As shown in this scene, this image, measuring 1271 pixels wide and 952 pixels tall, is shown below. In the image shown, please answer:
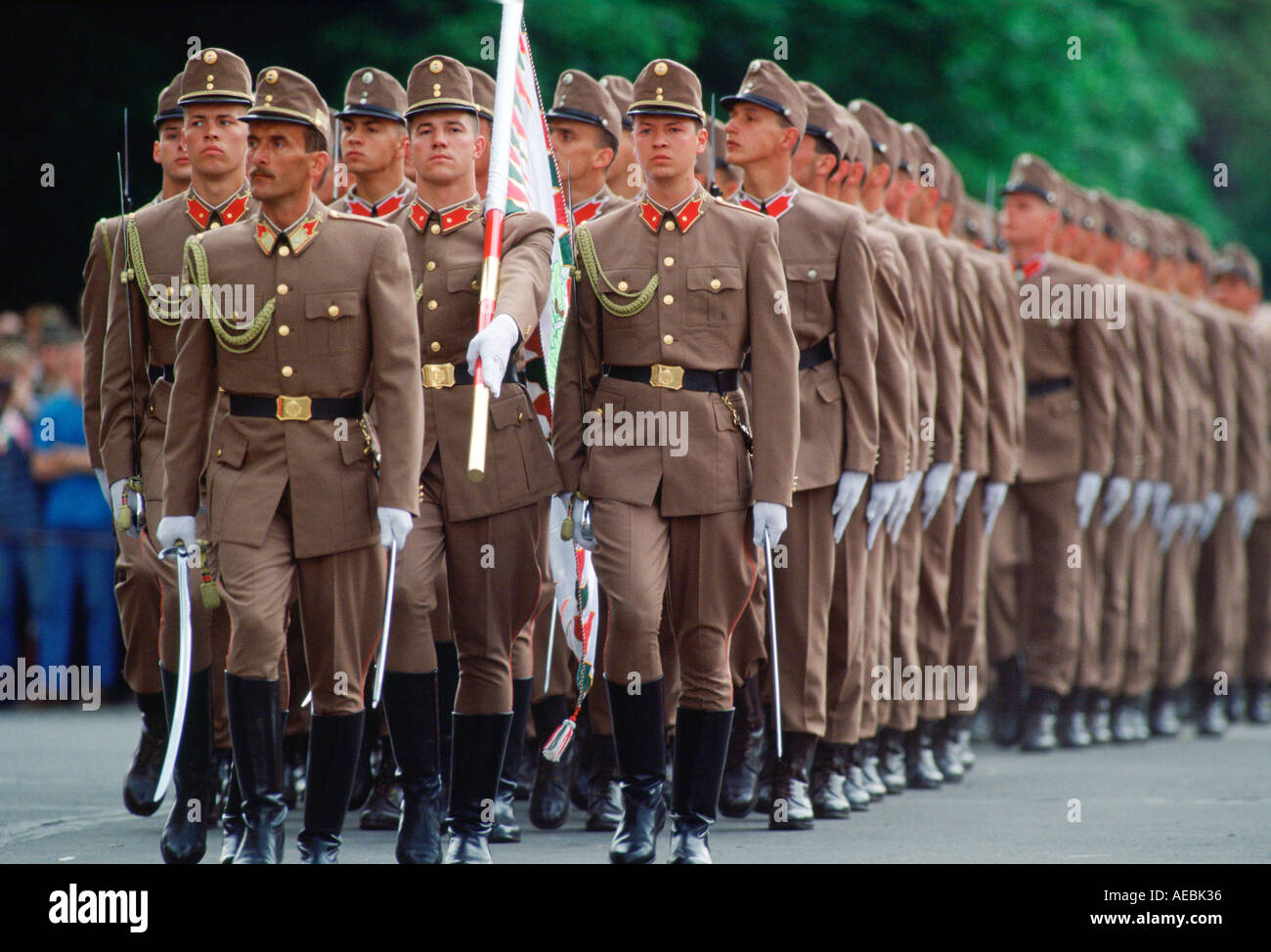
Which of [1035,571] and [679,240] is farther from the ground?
[679,240]

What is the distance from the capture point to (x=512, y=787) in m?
8.09

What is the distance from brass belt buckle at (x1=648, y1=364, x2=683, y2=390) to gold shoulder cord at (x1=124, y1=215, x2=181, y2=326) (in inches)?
65.3

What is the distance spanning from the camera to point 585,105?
362 inches

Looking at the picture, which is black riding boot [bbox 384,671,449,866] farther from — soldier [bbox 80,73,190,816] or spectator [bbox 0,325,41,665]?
spectator [bbox 0,325,41,665]

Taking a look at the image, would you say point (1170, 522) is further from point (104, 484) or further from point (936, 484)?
point (104, 484)

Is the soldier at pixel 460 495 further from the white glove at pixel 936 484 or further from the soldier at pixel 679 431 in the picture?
the white glove at pixel 936 484

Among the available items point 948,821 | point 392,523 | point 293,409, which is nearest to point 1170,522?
point 948,821

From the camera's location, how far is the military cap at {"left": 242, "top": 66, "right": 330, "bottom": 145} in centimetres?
652

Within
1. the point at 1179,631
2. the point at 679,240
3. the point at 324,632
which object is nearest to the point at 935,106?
the point at 1179,631

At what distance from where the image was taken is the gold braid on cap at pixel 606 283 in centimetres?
707

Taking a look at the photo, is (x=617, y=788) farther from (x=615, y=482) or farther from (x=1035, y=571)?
(x=1035, y=571)

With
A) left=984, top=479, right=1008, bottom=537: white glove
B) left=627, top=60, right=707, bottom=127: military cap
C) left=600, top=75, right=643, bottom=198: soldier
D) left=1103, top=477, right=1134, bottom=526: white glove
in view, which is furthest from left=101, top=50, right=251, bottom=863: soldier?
left=1103, top=477, right=1134, bottom=526: white glove

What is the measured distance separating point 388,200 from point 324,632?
7.88ft

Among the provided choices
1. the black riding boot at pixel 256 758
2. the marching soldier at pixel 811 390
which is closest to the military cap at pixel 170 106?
the marching soldier at pixel 811 390
